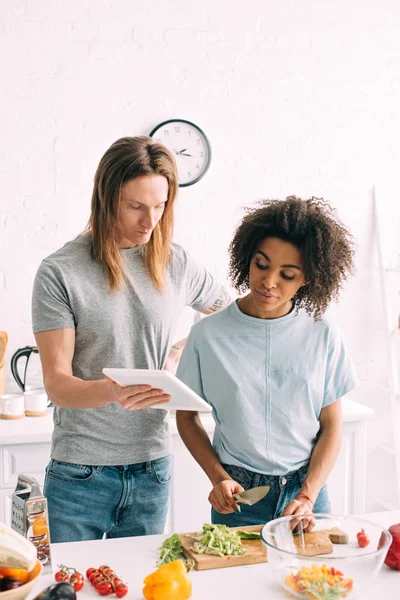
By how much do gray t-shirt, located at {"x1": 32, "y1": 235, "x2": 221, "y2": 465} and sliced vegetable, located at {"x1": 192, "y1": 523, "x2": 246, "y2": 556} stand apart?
313mm

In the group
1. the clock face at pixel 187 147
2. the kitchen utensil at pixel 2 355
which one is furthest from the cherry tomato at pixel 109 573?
the clock face at pixel 187 147

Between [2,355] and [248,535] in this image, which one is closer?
[248,535]

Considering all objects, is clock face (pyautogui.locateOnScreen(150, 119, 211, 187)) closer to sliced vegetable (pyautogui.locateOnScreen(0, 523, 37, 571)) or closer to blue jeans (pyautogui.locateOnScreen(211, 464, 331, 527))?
blue jeans (pyautogui.locateOnScreen(211, 464, 331, 527))

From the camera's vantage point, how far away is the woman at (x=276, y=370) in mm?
1550

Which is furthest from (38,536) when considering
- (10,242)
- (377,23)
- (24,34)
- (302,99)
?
(377,23)

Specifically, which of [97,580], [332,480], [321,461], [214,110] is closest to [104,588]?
[97,580]

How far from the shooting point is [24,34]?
2.95m

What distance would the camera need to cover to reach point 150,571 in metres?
1.33

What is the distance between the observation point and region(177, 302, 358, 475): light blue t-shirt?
1557 mm

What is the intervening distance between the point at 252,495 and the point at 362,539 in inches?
9.2

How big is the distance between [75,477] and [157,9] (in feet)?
7.18

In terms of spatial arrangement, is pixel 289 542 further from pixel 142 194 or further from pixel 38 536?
pixel 142 194

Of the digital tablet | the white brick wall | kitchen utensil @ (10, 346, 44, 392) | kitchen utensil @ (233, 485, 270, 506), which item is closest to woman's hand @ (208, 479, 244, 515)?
kitchen utensil @ (233, 485, 270, 506)

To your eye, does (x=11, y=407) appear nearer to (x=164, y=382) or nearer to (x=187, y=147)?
(x=187, y=147)
